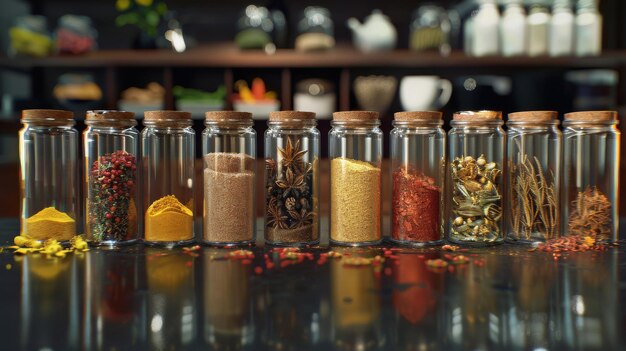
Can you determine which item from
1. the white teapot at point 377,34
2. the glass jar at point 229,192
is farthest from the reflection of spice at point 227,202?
the white teapot at point 377,34

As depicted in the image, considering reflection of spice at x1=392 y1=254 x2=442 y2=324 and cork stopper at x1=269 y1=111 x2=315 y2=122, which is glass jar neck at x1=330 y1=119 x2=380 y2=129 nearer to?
cork stopper at x1=269 y1=111 x2=315 y2=122

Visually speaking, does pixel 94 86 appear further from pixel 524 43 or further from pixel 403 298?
pixel 403 298

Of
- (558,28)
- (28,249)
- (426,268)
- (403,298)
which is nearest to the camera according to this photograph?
(403,298)

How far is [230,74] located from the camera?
115 inches

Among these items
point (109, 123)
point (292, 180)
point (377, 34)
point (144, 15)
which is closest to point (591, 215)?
point (292, 180)

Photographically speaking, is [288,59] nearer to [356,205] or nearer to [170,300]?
[356,205]

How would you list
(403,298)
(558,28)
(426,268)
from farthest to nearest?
1. (558,28)
2. (426,268)
3. (403,298)

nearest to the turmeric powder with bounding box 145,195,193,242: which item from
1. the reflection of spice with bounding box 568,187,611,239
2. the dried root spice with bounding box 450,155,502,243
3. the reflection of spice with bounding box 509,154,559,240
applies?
the dried root spice with bounding box 450,155,502,243

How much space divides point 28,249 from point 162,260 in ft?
0.86

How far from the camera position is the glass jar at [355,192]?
1083 millimetres

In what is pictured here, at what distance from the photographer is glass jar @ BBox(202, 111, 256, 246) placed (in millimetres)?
1076

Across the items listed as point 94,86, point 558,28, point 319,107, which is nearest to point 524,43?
point 558,28

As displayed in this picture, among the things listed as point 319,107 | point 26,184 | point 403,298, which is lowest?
point 403,298

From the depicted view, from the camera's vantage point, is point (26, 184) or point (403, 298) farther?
point (26, 184)
